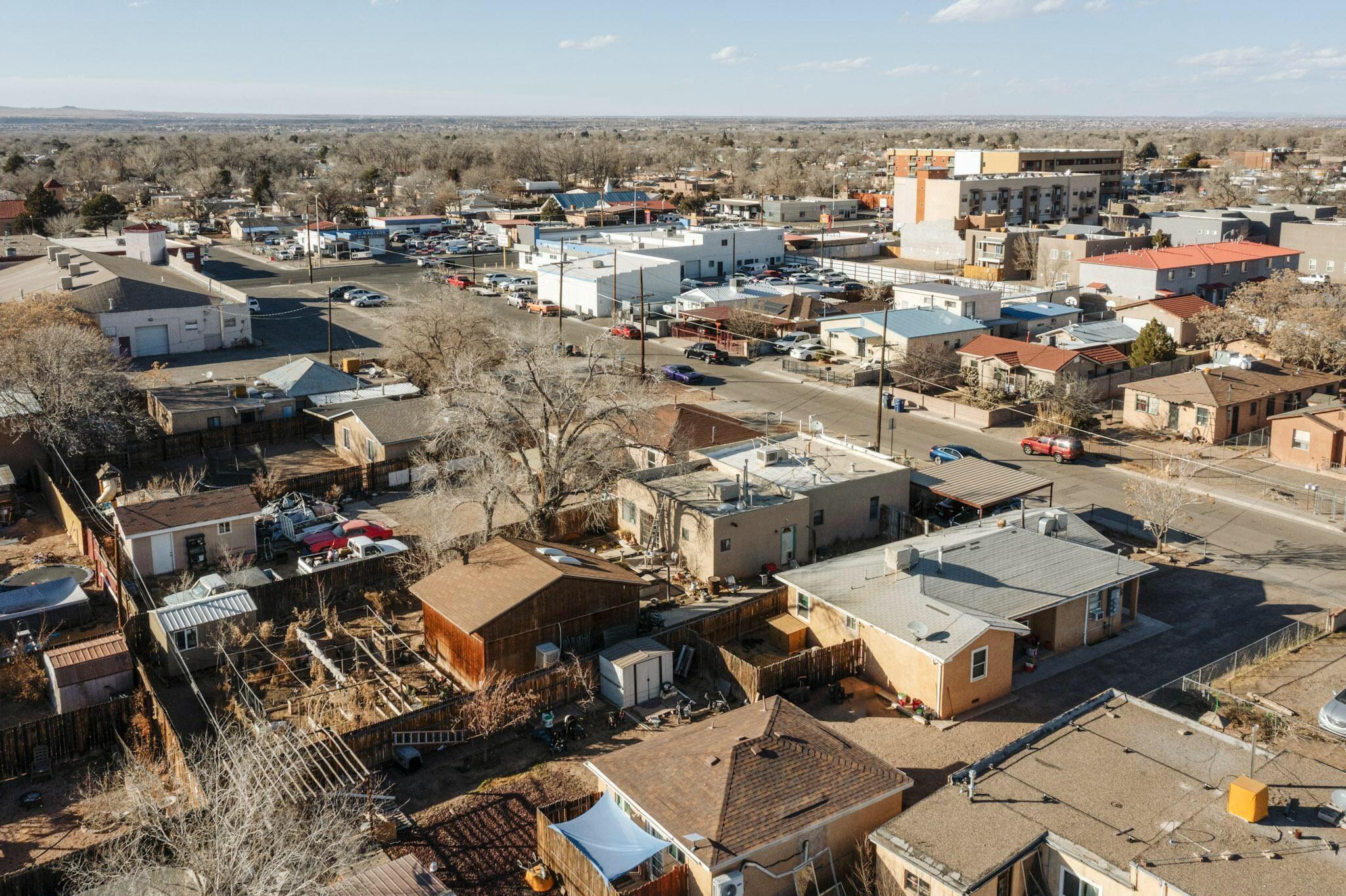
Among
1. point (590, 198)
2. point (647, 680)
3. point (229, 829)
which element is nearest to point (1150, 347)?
point (647, 680)

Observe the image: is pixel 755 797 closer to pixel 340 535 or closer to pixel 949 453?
pixel 340 535

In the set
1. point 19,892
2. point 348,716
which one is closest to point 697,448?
point 348,716

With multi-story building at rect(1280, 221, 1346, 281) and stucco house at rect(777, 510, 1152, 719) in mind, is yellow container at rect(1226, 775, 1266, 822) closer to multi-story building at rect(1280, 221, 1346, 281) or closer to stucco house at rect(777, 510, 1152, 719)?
stucco house at rect(777, 510, 1152, 719)

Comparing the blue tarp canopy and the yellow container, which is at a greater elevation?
the yellow container

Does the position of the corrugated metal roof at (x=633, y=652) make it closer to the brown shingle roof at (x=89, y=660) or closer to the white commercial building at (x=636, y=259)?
the brown shingle roof at (x=89, y=660)

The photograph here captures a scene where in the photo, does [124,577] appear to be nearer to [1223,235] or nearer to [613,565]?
[613,565]

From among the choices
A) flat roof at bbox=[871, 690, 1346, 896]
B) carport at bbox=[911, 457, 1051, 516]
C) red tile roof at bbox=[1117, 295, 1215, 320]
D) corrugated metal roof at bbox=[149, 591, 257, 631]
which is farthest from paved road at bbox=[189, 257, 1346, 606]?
corrugated metal roof at bbox=[149, 591, 257, 631]

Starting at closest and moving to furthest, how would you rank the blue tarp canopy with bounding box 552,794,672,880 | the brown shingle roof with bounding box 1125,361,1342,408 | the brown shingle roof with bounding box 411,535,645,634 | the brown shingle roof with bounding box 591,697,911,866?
1. the blue tarp canopy with bounding box 552,794,672,880
2. the brown shingle roof with bounding box 591,697,911,866
3. the brown shingle roof with bounding box 411,535,645,634
4. the brown shingle roof with bounding box 1125,361,1342,408
